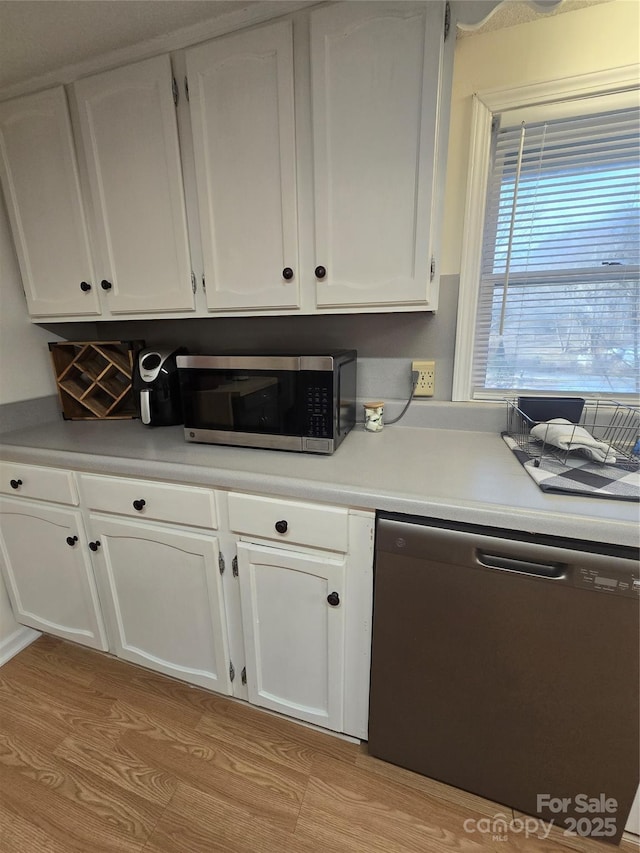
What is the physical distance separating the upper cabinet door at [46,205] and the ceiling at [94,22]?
0.41 ft

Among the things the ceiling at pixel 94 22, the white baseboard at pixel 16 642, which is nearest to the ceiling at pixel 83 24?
the ceiling at pixel 94 22

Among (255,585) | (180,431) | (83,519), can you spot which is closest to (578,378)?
(255,585)

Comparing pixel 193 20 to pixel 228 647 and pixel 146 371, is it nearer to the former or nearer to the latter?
pixel 146 371

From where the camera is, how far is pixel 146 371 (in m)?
1.40

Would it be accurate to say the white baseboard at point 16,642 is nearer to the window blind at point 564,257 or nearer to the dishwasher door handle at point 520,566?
the dishwasher door handle at point 520,566

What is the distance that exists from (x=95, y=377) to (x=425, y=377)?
148 cm

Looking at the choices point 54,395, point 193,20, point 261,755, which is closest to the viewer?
point 193,20

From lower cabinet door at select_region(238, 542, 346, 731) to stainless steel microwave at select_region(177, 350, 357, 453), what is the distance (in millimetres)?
344

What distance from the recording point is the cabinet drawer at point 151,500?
1.09 metres

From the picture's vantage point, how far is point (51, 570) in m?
1.42

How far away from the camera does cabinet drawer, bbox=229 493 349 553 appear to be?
953mm

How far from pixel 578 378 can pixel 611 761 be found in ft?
3.52

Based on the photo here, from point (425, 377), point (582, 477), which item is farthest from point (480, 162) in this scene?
point (582, 477)

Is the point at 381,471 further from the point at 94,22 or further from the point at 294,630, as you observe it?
the point at 94,22
